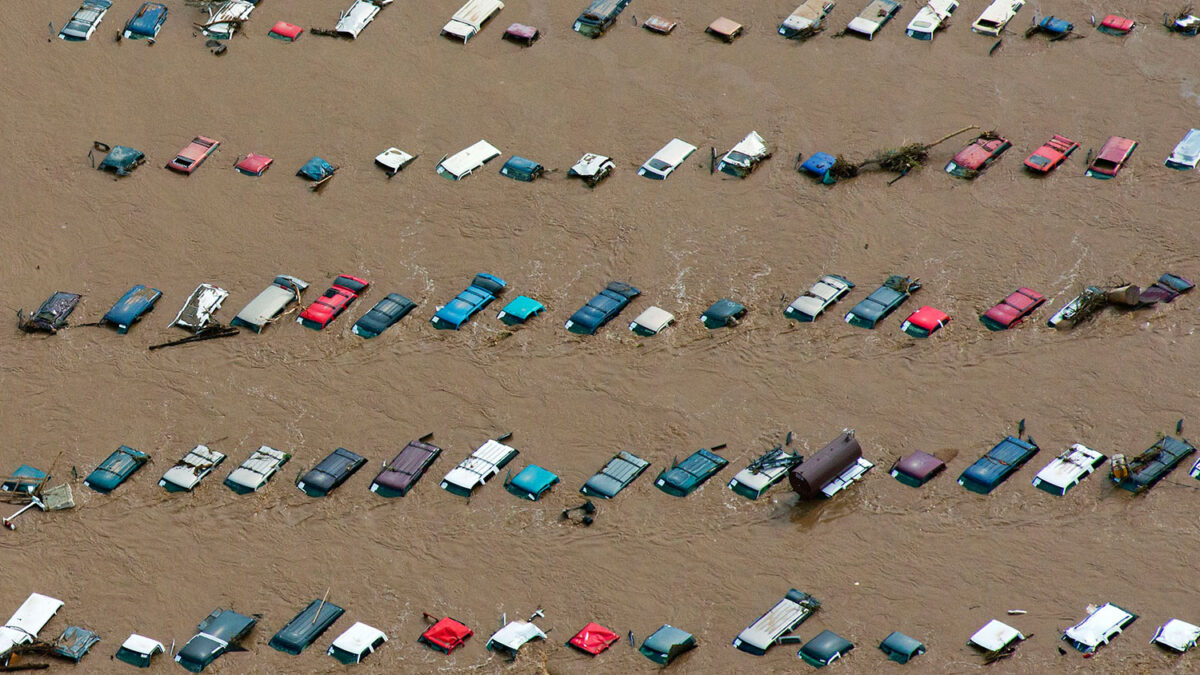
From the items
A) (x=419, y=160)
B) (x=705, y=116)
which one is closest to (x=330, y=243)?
(x=419, y=160)

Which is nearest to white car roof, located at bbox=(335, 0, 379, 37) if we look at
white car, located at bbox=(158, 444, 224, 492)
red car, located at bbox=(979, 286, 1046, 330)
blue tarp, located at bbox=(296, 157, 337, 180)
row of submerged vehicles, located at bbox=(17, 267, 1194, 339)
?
blue tarp, located at bbox=(296, 157, 337, 180)

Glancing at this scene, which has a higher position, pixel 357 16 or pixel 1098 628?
pixel 357 16

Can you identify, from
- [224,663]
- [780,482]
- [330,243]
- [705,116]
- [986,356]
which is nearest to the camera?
[224,663]

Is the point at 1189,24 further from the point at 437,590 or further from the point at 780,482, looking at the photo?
the point at 437,590

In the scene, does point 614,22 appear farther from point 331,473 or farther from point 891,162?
point 331,473

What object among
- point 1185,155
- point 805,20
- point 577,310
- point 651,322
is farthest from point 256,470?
point 1185,155

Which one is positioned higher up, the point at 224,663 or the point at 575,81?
the point at 575,81

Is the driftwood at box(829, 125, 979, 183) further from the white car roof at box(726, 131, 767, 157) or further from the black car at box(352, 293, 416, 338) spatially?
the black car at box(352, 293, 416, 338)
